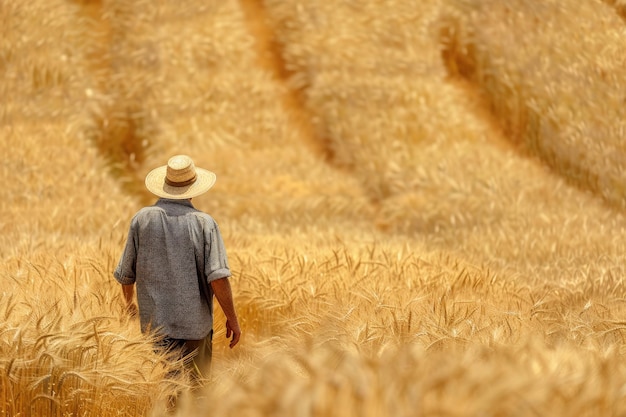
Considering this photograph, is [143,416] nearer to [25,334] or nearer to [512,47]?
[25,334]

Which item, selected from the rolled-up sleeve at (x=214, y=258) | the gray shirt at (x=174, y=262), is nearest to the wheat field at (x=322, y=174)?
the gray shirt at (x=174, y=262)

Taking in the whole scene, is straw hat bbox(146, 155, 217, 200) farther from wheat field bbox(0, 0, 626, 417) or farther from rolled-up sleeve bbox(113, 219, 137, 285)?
wheat field bbox(0, 0, 626, 417)

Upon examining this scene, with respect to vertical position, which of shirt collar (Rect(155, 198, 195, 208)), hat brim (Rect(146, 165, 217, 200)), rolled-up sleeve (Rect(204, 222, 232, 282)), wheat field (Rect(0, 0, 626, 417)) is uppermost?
hat brim (Rect(146, 165, 217, 200))

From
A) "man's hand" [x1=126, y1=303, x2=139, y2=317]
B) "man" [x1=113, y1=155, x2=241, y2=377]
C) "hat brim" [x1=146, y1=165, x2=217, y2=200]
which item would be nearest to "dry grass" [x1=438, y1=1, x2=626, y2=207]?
"hat brim" [x1=146, y1=165, x2=217, y2=200]

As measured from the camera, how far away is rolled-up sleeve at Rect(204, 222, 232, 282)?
4230 mm

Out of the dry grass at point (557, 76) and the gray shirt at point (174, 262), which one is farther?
the dry grass at point (557, 76)

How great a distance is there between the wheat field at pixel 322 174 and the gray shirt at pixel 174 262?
0.21 metres

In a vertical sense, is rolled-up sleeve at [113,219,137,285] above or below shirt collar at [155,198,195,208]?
below

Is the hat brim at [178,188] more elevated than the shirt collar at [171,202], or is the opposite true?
the hat brim at [178,188]

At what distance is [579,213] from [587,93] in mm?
1929

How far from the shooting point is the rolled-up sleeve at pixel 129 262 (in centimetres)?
432

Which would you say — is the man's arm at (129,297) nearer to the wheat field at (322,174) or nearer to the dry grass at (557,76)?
the wheat field at (322,174)

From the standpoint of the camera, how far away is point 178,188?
14.3ft

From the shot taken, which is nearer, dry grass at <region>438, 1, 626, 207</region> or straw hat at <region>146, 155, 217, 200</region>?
straw hat at <region>146, 155, 217, 200</region>
